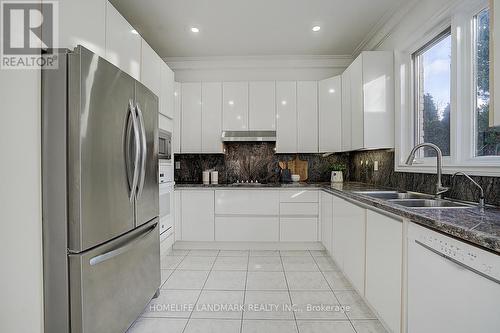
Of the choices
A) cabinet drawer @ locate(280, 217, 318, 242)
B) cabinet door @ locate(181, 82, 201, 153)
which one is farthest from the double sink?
cabinet door @ locate(181, 82, 201, 153)

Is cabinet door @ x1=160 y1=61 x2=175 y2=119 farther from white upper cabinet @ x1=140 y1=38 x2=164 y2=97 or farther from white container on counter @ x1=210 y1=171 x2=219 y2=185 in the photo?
white container on counter @ x1=210 y1=171 x2=219 y2=185

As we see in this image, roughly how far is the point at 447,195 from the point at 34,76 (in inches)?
107

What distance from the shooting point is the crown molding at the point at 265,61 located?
3.54 meters

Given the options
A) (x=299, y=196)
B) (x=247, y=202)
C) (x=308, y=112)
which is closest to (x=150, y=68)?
(x=247, y=202)

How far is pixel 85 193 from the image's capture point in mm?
1185

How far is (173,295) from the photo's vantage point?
6.77ft

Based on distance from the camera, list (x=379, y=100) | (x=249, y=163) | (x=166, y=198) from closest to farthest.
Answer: (x=379, y=100) → (x=166, y=198) → (x=249, y=163)

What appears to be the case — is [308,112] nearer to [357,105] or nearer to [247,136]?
[357,105]

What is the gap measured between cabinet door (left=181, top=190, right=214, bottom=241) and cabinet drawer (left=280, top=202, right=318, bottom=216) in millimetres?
957

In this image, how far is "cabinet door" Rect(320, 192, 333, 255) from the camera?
2.66 metres

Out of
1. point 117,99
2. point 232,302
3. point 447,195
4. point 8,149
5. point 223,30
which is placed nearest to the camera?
point 8,149

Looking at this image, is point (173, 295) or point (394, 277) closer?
point (394, 277)

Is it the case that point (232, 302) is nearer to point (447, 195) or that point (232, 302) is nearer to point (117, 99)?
point (117, 99)

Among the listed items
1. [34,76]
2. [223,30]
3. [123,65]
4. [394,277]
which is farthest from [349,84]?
[34,76]
